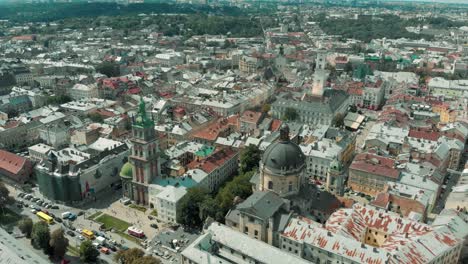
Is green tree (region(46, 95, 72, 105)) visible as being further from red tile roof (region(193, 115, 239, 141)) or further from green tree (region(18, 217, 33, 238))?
green tree (region(18, 217, 33, 238))

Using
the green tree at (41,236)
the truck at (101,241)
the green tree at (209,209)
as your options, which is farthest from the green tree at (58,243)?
the green tree at (209,209)

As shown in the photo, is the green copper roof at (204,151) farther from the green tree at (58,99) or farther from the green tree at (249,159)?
the green tree at (58,99)

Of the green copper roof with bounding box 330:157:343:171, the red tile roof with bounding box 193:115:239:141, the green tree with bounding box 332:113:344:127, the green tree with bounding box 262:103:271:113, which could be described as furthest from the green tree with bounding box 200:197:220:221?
the green tree with bounding box 262:103:271:113

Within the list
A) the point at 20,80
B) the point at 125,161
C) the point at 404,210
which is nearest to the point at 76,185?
the point at 125,161

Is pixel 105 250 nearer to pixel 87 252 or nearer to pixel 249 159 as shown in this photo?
pixel 87 252

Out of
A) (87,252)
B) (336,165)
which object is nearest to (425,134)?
(336,165)
